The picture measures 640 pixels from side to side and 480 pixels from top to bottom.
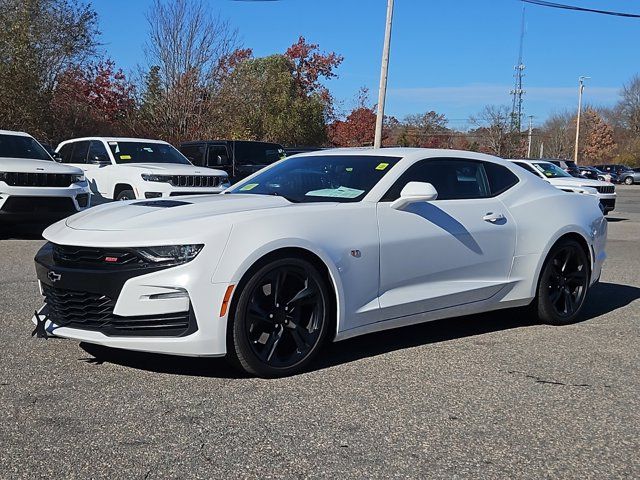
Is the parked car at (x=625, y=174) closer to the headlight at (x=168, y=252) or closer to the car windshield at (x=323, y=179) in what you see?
the car windshield at (x=323, y=179)

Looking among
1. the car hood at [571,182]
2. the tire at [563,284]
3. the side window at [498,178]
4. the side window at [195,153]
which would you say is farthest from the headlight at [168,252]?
the car hood at [571,182]

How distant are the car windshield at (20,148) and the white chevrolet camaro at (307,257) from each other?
24.0 feet

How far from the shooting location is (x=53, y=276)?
4438 millimetres

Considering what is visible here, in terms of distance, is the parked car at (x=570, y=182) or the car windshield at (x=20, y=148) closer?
the car windshield at (x=20, y=148)

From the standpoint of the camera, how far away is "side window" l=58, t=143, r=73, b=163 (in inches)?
592

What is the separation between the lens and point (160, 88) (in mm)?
27422

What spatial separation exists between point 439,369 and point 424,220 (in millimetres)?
1074

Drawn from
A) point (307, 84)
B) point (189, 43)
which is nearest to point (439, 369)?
point (189, 43)

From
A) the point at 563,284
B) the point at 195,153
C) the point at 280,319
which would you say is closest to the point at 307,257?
the point at 280,319

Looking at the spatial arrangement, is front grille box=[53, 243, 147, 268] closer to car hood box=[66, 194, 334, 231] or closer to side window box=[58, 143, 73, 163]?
car hood box=[66, 194, 334, 231]

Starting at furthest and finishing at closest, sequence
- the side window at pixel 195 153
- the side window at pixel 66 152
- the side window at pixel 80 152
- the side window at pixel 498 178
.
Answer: the side window at pixel 195 153
the side window at pixel 66 152
the side window at pixel 80 152
the side window at pixel 498 178

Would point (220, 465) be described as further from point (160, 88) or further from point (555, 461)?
point (160, 88)

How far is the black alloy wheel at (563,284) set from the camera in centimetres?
609

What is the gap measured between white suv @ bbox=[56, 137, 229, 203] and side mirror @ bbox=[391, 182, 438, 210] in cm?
803
